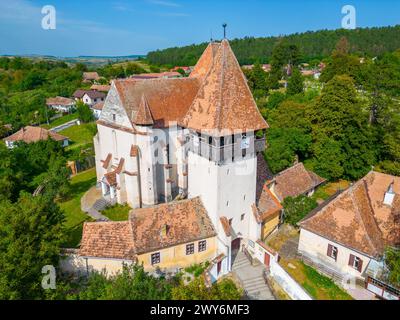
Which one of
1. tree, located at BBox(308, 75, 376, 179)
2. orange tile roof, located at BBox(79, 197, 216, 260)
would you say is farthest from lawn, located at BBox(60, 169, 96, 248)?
tree, located at BBox(308, 75, 376, 179)

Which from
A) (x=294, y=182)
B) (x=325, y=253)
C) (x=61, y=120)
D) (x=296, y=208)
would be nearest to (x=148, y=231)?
(x=325, y=253)

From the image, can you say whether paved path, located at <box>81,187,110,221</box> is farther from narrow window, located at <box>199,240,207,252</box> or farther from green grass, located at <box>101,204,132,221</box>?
narrow window, located at <box>199,240,207,252</box>

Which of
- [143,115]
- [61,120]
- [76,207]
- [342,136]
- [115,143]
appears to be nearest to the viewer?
[143,115]

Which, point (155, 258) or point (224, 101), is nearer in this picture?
point (224, 101)

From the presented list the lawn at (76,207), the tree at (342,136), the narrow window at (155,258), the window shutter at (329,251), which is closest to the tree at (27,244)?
the lawn at (76,207)

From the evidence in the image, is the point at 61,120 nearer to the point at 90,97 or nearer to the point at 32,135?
the point at 90,97

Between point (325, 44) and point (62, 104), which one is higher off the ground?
point (325, 44)
